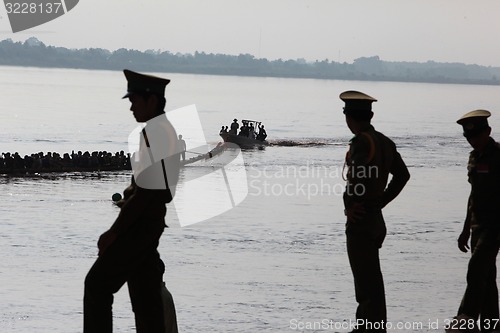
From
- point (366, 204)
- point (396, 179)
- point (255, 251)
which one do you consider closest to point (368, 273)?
point (366, 204)

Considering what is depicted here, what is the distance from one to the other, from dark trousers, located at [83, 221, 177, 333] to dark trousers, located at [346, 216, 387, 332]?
1.80 meters

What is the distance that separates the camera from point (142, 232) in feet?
24.9

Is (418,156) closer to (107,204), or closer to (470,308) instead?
(107,204)

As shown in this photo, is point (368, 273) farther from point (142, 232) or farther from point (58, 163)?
point (58, 163)

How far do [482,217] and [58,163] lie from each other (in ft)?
133

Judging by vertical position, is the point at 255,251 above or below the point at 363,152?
below

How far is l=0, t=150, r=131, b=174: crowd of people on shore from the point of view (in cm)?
4747

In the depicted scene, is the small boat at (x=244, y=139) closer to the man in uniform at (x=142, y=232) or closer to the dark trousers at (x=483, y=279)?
the dark trousers at (x=483, y=279)

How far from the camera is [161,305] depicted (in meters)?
7.86

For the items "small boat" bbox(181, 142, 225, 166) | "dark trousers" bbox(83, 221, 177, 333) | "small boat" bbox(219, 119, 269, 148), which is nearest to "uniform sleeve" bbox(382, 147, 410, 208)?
"dark trousers" bbox(83, 221, 177, 333)

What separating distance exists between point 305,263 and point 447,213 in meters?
16.0

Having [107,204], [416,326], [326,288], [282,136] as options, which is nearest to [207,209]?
[107,204]

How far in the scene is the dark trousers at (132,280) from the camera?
24.6 feet

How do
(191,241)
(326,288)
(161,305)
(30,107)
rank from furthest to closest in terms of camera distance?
(30,107) < (191,241) < (326,288) < (161,305)
